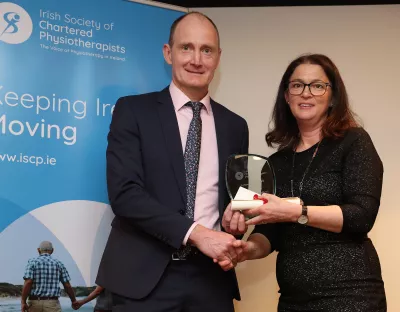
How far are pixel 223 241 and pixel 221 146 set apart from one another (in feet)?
1.62

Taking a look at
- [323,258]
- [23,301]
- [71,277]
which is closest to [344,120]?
[323,258]

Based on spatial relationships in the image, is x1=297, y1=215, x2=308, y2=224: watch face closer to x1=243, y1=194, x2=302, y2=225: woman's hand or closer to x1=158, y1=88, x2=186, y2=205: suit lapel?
x1=243, y1=194, x2=302, y2=225: woman's hand

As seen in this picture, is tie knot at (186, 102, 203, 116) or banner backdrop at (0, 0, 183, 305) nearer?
tie knot at (186, 102, 203, 116)

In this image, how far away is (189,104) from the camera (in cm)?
253

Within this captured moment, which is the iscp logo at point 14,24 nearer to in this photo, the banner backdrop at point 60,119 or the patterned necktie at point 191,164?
the banner backdrop at point 60,119

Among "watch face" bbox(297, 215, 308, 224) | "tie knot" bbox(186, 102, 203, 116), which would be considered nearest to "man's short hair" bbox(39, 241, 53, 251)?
"tie knot" bbox(186, 102, 203, 116)

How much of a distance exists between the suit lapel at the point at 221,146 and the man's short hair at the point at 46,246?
3.14 feet

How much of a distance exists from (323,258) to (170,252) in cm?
64

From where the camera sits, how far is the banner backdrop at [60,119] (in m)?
2.70

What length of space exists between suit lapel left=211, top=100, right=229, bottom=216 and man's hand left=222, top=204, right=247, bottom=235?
0.37ft

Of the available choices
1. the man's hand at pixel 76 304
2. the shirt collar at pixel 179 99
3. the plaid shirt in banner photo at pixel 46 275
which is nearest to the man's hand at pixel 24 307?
the plaid shirt in banner photo at pixel 46 275

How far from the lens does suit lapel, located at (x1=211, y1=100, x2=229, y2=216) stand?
7.93 feet

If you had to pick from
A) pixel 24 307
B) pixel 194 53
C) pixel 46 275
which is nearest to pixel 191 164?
pixel 194 53

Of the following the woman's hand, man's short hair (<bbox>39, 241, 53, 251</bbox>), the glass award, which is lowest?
man's short hair (<bbox>39, 241, 53, 251</bbox>)
